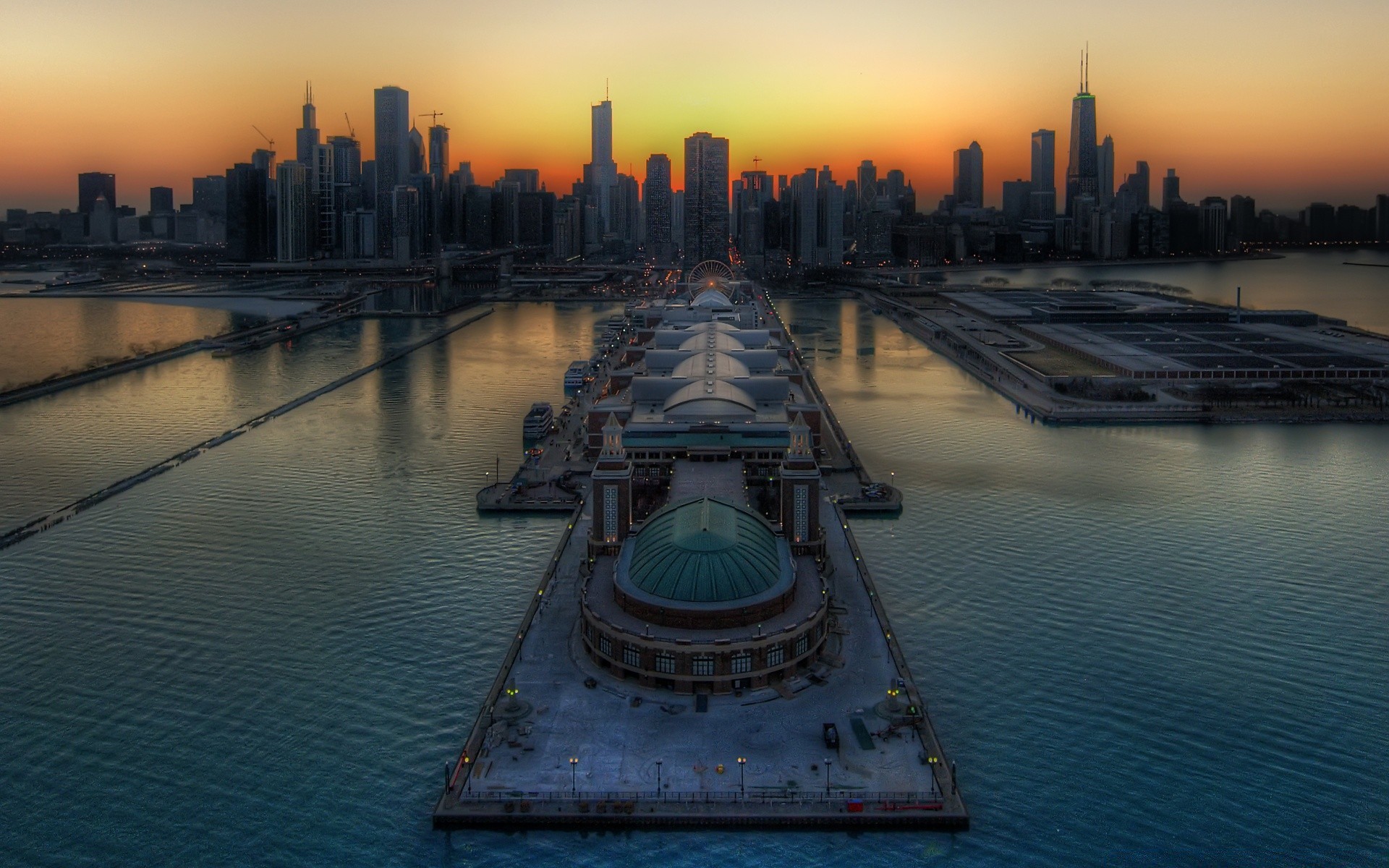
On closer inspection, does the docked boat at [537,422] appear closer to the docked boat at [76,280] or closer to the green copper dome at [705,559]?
the green copper dome at [705,559]

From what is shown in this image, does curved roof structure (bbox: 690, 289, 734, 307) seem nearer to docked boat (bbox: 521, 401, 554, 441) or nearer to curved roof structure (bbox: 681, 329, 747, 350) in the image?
curved roof structure (bbox: 681, 329, 747, 350)

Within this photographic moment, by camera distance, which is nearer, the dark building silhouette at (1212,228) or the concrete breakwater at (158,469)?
the concrete breakwater at (158,469)

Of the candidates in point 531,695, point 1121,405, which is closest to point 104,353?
point 1121,405

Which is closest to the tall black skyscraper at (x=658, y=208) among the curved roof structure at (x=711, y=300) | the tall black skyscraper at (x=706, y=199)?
the tall black skyscraper at (x=706, y=199)

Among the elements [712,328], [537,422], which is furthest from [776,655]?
[712,328]

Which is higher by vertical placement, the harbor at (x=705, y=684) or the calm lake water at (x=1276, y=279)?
the calm lake water at (x=1276, y=279)

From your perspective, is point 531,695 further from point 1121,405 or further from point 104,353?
point 104,353
